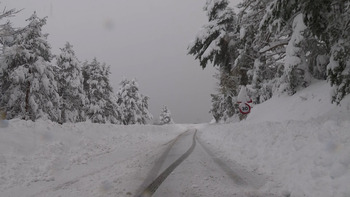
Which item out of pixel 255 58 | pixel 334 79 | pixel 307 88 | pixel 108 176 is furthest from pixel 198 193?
pixel 255 58

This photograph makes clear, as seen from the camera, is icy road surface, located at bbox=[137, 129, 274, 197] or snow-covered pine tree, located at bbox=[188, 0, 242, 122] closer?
icy road surface, located at bbox=[137, 129, 274, 197]

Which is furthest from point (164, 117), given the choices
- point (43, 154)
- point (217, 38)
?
point (43, 154)

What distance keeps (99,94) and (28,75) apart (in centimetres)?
1294

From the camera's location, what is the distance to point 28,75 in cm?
1975

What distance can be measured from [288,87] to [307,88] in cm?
107

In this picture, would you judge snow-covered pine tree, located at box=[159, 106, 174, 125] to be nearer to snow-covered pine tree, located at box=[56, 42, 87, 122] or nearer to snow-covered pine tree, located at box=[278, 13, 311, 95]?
snow-covered pine tree, located at box=[56, 42, 87, 122]

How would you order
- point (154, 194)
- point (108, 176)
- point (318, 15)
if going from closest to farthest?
point (154, 194)
point (108, 176)
point (318, 15)

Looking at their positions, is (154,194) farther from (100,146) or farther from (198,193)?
(100,146)

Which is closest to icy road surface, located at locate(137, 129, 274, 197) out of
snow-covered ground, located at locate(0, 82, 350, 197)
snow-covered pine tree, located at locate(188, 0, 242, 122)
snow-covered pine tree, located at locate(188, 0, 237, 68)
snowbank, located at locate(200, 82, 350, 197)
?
snow-covered ground, located at locate(0, 82, 350, 197)

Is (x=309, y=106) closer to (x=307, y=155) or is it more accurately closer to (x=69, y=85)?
(x=307, y=155)

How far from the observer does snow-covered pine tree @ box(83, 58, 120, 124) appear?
31.3 m

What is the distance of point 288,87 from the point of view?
13.3 m

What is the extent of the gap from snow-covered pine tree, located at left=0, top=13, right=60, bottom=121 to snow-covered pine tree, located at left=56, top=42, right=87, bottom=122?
513 centimetres

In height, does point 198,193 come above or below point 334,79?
below
